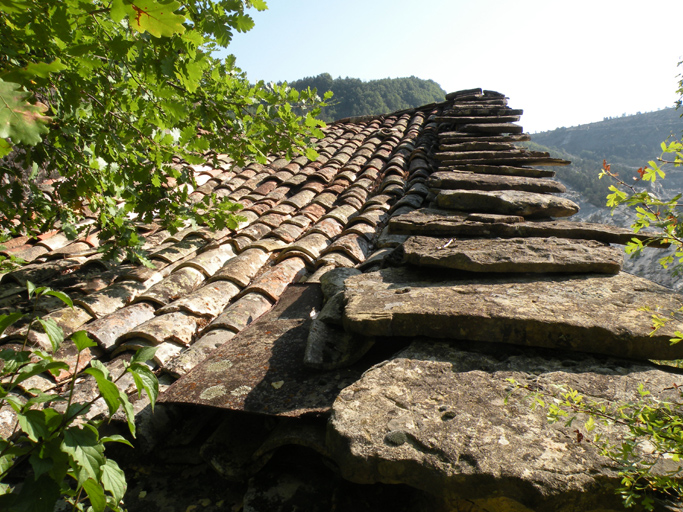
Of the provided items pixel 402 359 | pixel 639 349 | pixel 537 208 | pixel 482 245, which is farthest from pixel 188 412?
pixel 537 208

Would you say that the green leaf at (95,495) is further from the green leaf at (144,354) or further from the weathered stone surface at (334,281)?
the weathered stone surface at (334,281)

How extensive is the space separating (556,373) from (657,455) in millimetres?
343

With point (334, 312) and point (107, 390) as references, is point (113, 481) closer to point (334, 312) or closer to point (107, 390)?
point (107, 390)

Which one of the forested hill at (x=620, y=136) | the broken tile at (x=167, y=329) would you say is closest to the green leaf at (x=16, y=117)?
the broken tile at (x=167, y=329)

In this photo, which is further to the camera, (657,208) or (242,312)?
(242,312)

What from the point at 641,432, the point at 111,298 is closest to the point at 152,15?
the point at 641,432

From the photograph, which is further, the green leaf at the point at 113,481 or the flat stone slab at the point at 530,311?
the flat stone slab at the point at 530,311

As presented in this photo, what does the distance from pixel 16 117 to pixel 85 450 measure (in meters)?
0.78

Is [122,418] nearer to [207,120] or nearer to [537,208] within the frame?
[207,120]

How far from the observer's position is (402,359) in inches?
57.6

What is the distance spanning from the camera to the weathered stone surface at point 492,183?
120 inches

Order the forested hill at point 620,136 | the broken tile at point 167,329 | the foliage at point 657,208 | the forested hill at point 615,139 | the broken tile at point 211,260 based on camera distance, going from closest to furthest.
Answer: the foliage at point 657,208
the broken tile at point 167,329
the broken tile at point 211,260
the forested hill at point 615,139
the forested hill at point 620,136

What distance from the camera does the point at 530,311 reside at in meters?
1.52

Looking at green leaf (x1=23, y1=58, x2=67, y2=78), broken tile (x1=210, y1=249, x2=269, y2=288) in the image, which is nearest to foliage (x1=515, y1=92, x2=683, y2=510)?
green leaf (x1=23, y1=58, x2=67, y2=78)
